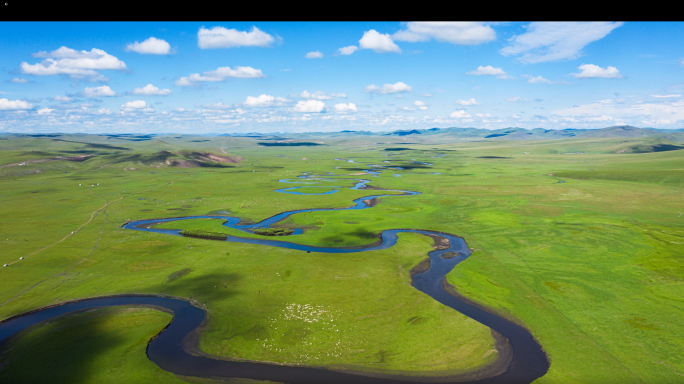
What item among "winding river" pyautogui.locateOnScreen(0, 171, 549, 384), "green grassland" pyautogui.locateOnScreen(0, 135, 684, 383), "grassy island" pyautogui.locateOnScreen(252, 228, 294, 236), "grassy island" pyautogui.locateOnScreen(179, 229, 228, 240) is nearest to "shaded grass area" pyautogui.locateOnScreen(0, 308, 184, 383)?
"green grassland" pyautogui.locateOnScreen(0, 135, 684, 383)

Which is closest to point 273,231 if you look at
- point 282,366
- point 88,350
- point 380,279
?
point 380,279

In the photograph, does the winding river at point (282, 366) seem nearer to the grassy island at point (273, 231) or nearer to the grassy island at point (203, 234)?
the grassy island at point (203, 234)

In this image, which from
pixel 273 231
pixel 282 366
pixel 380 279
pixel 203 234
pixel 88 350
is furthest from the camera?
pixel 273 231

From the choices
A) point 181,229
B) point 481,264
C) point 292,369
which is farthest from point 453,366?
point 181,229

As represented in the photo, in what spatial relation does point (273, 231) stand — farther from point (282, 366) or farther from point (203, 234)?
point (282, 366)
